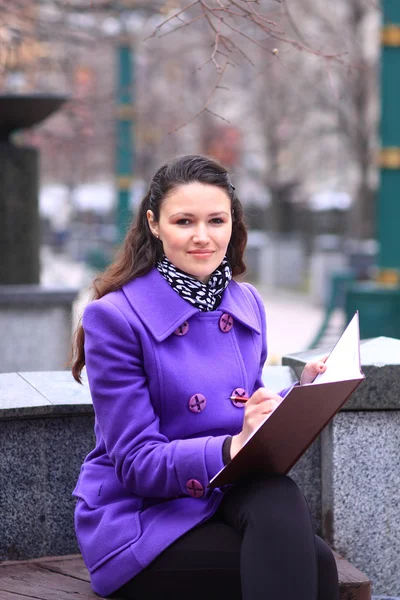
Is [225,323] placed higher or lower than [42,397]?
higher

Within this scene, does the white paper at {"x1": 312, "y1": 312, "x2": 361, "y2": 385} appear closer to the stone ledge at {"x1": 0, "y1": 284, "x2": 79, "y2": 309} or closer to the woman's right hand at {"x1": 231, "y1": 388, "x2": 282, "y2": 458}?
the woman's right hand at {"x1": 231, "y1": 388, "x2": 282, "y2": 458}

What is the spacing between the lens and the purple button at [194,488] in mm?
2951

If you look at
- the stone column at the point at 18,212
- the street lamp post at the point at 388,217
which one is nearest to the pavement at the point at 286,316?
the street lamp post at the point at 388,217

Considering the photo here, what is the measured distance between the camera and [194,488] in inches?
117

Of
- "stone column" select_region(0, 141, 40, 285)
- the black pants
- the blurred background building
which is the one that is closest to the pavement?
the blurred background building

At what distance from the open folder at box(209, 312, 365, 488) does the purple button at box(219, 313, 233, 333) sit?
0.32 metres

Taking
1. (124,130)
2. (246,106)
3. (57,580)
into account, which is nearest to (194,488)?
(57,580)

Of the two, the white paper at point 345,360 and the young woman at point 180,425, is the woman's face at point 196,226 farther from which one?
the white paper at point 345,360

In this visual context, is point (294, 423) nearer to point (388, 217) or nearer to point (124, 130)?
point (388, 217)

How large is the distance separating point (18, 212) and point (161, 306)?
619cm

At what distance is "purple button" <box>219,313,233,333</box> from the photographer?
3.23 meters

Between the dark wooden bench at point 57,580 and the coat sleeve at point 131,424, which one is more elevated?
the coat sleeve at point 131,424

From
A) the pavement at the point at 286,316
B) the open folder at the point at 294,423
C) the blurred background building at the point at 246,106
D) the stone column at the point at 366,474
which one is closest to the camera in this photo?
the open folder at the point at 294,423

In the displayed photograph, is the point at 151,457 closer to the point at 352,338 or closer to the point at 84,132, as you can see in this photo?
the point at 352,338
